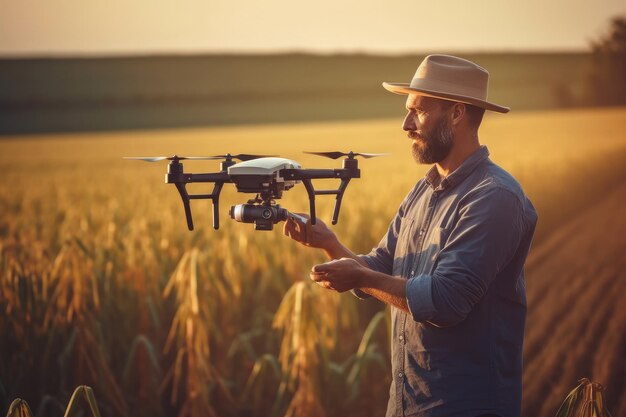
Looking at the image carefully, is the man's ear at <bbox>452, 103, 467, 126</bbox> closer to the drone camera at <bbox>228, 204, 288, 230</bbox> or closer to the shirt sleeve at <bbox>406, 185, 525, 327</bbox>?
the shirt sleeve at <bbox>406, 185, 525, 327</bbox>

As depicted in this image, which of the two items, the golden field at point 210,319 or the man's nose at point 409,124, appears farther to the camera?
the golden field at point 210,319

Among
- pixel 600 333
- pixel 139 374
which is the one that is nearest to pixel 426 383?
pixel 139 374

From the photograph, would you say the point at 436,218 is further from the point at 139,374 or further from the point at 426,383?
the point at 139,374

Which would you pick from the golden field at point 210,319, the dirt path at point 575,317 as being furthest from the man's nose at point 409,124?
the dirt path at point 575,317

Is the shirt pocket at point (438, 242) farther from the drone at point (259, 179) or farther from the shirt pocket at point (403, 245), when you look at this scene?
the drone at point (259, 179)

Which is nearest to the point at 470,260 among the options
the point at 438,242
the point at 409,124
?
the point at 438,242
